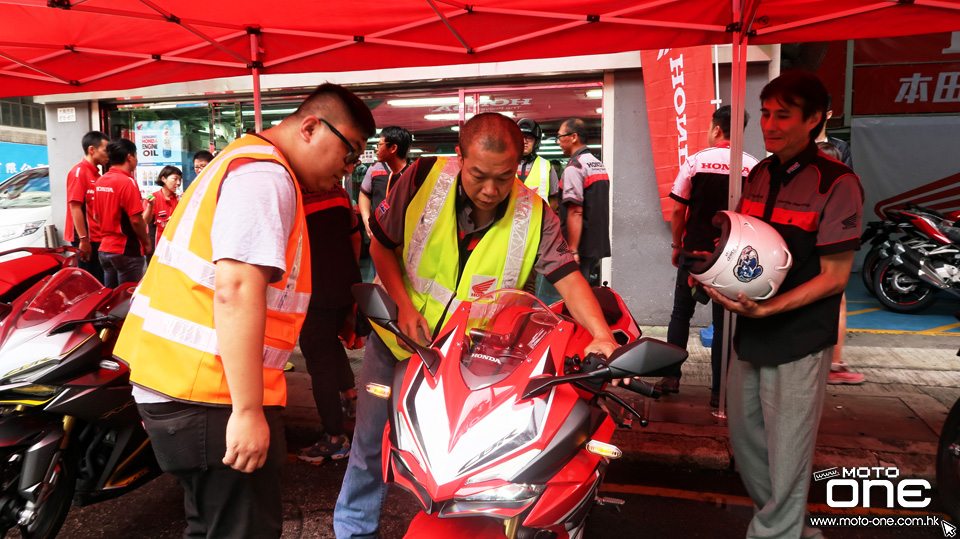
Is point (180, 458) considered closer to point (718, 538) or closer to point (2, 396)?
point (2, 396)

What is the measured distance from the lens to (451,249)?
8.73ft

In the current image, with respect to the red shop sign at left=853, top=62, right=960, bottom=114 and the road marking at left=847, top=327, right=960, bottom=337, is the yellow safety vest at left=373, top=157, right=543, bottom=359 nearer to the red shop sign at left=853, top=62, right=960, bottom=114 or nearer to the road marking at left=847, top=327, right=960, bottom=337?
the road marking at left=847, top=327, right=960, bottom=337

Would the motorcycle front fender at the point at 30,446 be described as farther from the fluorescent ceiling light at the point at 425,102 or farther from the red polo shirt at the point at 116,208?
the fluorescent ceiling light at the point at 425,102

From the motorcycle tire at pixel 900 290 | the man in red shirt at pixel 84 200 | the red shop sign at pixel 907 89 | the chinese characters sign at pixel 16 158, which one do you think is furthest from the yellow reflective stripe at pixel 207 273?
the chinese characters sign at pixel 16 158

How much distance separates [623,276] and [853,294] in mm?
4786

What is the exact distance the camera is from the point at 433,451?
177 centimetres

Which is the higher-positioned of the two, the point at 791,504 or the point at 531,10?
the point at 531,10

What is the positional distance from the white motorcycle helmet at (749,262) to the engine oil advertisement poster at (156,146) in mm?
9088

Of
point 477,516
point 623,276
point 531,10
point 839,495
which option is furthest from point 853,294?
point 477,516

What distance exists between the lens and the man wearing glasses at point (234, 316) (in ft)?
5.54

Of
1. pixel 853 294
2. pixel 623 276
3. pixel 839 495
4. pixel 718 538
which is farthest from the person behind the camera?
pixel 853 294

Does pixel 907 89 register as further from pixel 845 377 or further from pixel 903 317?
pixel 845 377

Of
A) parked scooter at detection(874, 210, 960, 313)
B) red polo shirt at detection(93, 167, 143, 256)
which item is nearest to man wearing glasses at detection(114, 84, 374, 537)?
red polo shirt at detection(93, 167, 143, 256)

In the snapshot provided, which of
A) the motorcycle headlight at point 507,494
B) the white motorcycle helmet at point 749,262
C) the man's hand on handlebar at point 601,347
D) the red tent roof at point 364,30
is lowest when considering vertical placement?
the motorcycle headlight at point 507,494
